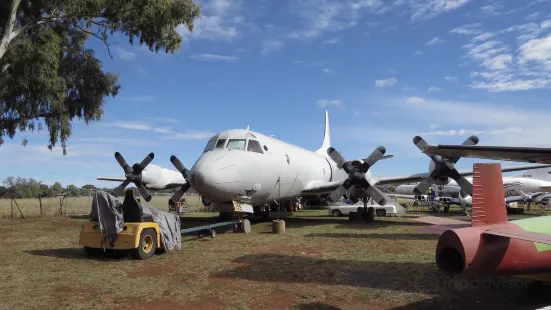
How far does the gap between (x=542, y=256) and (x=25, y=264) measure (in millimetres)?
10818

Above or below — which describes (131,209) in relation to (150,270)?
above

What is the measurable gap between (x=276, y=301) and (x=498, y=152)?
5.80 m

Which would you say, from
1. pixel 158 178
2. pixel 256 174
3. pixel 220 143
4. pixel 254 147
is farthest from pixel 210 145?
pixel 158 178

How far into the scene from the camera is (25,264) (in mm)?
9820

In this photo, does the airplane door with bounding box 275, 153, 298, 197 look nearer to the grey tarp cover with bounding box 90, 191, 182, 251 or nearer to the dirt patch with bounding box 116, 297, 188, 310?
the grey tarp cover with bounding box 90, 191, 182, 251

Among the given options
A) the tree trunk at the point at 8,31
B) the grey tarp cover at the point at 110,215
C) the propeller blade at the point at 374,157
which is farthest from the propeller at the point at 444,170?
the tree trunk at the point at 8,31

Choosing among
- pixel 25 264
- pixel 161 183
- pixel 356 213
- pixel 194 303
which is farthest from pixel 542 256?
pixel 161 183

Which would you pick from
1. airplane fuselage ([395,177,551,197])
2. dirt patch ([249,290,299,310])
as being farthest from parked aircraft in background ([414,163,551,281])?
airplane fuselage ([395,177,551,197])

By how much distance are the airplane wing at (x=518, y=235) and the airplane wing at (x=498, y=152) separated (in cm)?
280

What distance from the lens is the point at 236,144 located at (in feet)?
54.0

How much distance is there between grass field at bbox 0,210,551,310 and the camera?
21.6ft

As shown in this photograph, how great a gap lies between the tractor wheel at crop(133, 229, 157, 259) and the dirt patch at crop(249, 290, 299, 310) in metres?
4.58

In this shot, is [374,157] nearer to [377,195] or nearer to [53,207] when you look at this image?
[377,195]

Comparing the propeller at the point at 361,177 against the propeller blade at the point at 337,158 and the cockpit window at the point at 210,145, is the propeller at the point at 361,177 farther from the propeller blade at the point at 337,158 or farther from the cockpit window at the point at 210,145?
the cockpit window at the point at 210,145
